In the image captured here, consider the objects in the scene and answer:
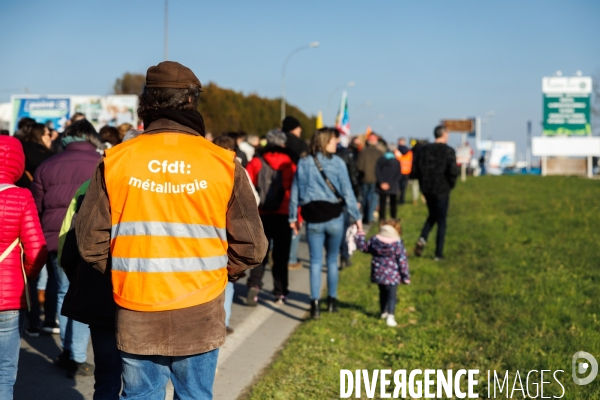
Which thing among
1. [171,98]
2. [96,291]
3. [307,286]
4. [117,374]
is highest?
[171,98]

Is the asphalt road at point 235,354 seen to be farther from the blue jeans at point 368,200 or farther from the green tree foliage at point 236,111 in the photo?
the green tree foliage at point 236,111

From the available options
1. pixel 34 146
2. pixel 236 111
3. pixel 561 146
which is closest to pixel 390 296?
pixel 34 146

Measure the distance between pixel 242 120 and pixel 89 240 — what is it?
179ft

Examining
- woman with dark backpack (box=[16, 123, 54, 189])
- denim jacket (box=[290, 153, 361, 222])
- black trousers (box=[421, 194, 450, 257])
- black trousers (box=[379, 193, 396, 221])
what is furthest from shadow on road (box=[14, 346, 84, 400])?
black trousers (box=[379, 193, 396, 221])

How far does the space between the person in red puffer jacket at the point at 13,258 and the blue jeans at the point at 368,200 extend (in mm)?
12986

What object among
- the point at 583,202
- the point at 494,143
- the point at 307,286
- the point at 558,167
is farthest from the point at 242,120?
the point at 494,143

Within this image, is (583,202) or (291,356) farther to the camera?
(583,202)

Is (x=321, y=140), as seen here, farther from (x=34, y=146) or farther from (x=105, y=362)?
(x=105, y=362)

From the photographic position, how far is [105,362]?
12.5 ft

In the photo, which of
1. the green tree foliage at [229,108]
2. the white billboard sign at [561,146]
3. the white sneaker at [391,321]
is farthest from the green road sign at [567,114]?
the white sneaker at [391,321]

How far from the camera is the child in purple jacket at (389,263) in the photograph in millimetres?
7496

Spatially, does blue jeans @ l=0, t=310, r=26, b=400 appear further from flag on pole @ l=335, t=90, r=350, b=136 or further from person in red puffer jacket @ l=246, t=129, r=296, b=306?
flag on pole @ l=335, t=90, r=350, b=136

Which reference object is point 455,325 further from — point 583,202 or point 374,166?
point 583,202

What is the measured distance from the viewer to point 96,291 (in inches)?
146
